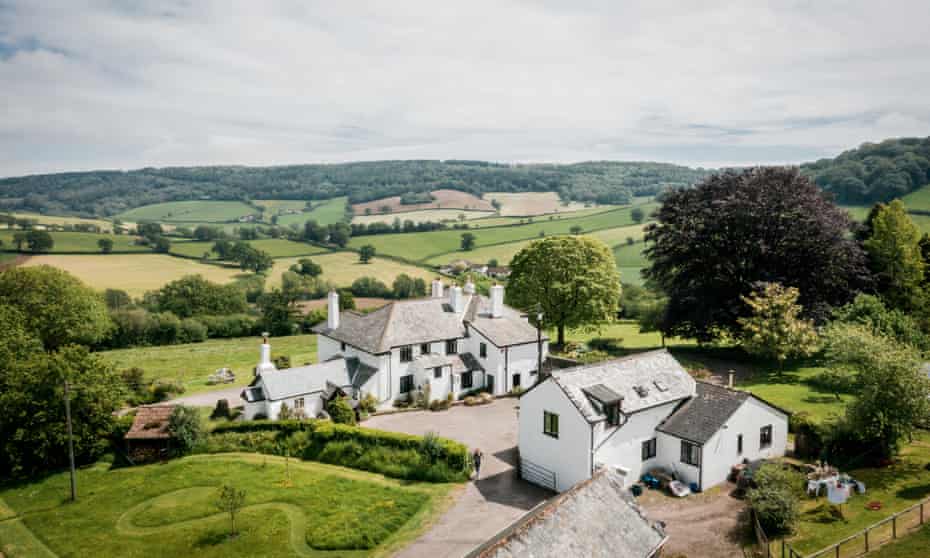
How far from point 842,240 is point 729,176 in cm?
1040

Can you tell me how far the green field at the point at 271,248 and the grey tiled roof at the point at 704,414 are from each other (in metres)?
105

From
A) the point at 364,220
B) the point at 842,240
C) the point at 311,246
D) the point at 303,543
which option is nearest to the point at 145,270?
the point at 311,246

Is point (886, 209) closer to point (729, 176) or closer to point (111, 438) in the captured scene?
point (729, 176)

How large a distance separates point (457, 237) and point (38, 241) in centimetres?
8190

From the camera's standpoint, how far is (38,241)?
359 ft

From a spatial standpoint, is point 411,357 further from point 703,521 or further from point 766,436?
point 703,521

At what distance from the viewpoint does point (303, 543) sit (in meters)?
26.4

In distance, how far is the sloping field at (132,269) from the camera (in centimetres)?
9788

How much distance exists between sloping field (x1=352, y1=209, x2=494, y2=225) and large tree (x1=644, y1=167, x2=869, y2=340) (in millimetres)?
109663

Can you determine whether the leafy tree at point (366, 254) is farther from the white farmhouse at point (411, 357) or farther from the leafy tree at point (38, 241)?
the white farmhouse at point (411, 357)

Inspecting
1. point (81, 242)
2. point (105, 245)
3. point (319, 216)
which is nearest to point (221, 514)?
point (105, 245)

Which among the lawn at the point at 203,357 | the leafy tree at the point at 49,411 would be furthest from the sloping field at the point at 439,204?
the leafy tree at the point at 49,411

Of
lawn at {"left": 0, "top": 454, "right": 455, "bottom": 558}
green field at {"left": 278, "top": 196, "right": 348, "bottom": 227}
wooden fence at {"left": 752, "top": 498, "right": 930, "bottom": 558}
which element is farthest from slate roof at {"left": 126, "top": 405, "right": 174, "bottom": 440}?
green field at {"left": 278, "top": 196, "right": 348, "bottom": 227}

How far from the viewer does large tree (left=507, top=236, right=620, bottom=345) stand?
5397cm
